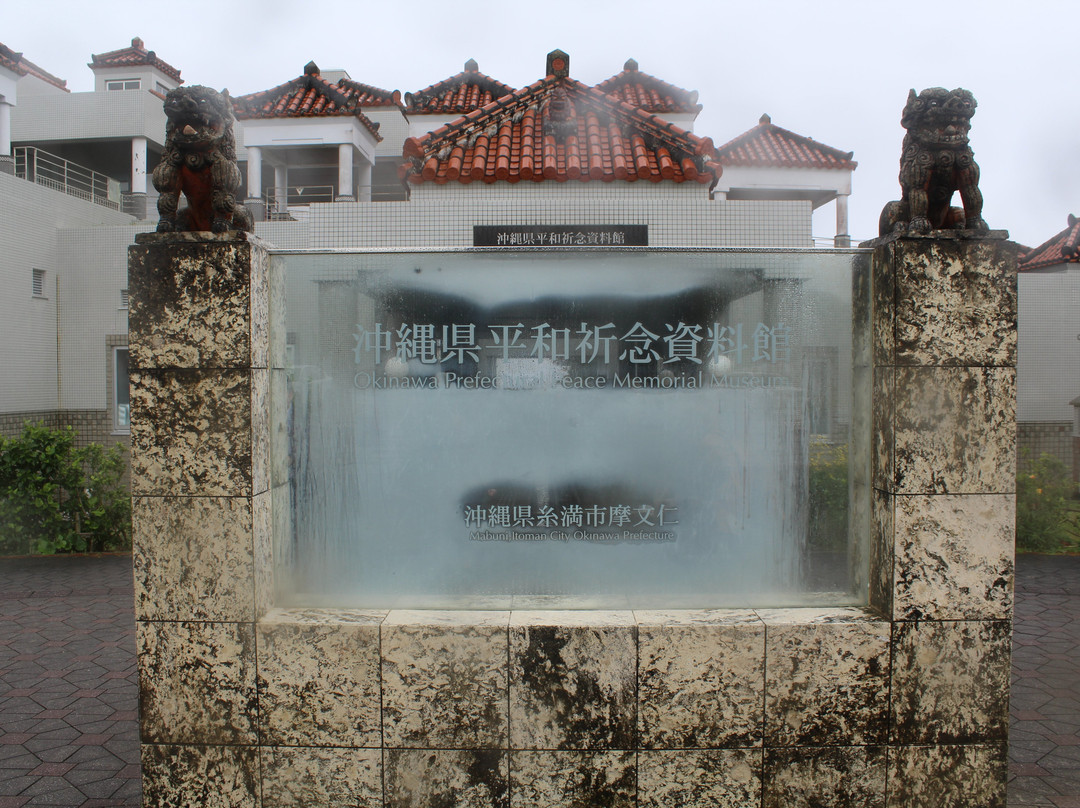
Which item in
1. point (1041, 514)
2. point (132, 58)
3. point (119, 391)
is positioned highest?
point (132, 58)

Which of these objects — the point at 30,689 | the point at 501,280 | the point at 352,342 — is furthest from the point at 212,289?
the point at 30,689

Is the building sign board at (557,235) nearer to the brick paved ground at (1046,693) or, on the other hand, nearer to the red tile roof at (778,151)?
the brick paved ground at (1046,693)

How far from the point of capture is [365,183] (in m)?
16.2

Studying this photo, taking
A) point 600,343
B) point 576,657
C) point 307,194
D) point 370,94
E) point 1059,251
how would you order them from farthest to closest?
point 370,94 → point 307,194 → point 1059,251 → point 600,343 → point 576,657

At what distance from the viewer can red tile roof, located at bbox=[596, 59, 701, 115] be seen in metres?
15.4

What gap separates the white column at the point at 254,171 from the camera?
1453 centimetres

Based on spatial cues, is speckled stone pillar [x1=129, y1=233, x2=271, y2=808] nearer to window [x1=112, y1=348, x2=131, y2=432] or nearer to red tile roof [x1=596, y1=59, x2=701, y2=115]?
window [x1=112, y1=348, x2=131, y2=432]

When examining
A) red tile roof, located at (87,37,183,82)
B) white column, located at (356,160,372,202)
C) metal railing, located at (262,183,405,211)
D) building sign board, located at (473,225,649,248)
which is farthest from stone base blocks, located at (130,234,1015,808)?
red tile roof, located at (87,37,183,82)

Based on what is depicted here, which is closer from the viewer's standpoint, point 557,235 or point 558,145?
point 557,235

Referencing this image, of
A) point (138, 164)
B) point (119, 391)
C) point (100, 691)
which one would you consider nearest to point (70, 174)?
point (138, 164)

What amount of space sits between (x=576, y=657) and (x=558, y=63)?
8318 mm

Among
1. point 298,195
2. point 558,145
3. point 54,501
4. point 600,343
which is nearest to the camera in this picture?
point 600,343

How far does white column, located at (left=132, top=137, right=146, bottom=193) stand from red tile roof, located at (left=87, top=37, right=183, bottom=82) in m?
5.33

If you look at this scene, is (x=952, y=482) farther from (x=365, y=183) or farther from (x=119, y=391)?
(x=365, y=183)
